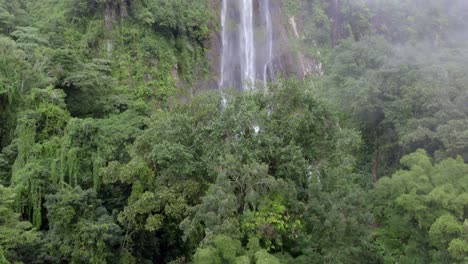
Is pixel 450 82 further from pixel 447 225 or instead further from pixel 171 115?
pixel 171 115

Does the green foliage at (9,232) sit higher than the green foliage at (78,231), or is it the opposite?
the green foliage at (9,232)

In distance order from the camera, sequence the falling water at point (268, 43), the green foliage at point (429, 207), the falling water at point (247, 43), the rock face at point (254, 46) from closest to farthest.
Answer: the green foliage at point (429, 207) → the falling water at point (247, 43) → the rock face at point (254, 46) → the falling water at point (268, 43)

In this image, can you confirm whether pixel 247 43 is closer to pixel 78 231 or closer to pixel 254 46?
pixel 254 46

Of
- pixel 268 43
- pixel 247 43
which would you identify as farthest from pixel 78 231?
pixel 268 43

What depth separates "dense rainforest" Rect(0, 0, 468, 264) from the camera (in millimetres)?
11664

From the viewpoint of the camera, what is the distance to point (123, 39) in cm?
2650

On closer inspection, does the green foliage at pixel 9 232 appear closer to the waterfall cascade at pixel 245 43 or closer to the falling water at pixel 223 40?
the waterfall cascade at pixel 245 43

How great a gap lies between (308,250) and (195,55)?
20275 mm

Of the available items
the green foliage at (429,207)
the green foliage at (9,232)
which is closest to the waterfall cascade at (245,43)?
the green foliage at (429,207)

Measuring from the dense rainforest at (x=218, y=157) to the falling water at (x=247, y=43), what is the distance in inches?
218

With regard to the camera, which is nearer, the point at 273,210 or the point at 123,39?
the point at 273,210

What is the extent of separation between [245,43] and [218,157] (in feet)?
66.2

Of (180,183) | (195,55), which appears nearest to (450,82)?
(180,183)

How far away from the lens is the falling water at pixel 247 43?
97.2 ft
